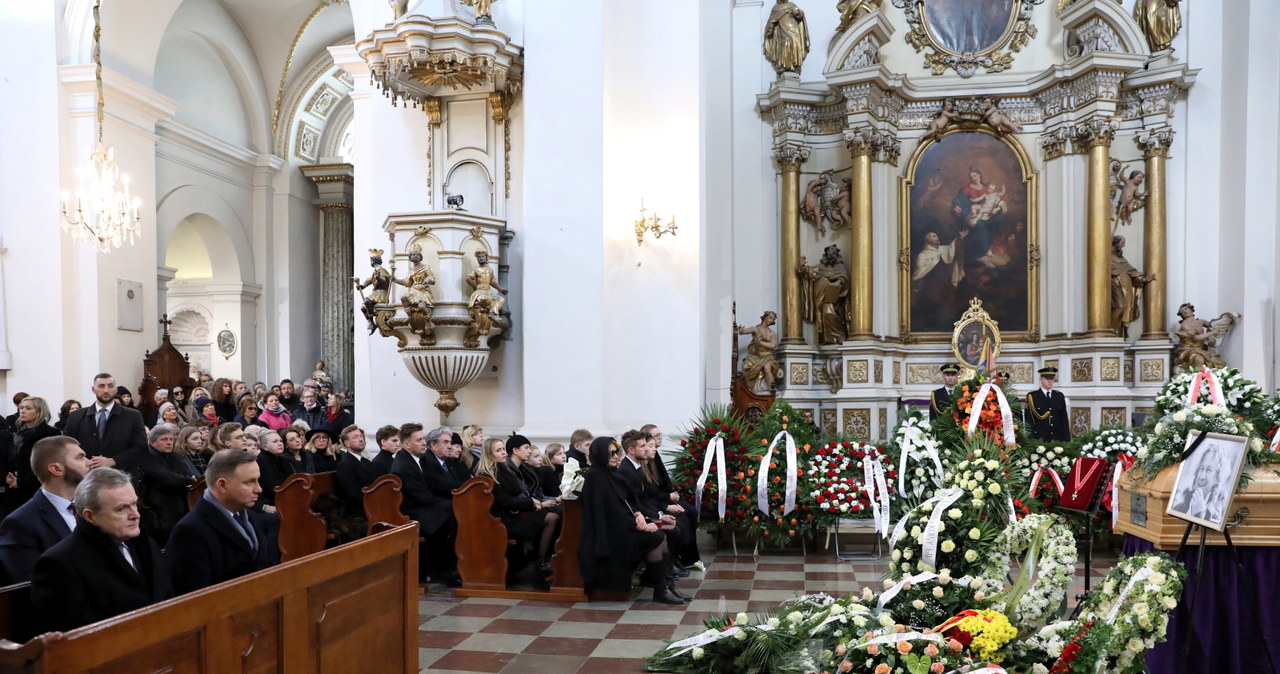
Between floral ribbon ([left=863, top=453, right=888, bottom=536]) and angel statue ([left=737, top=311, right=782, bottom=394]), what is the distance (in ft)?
18.6

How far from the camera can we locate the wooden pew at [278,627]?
8.14 ft

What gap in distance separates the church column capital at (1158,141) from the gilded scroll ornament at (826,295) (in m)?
4.87

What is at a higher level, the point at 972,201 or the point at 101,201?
the point at 972,201

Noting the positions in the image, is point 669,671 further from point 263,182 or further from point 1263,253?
point 263,182

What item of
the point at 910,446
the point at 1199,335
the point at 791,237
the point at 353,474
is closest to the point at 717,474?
the point at 910,446

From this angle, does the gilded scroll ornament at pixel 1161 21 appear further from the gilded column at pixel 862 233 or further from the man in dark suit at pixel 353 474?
the man in dark suit at pixel 353 474

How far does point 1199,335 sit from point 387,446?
11.8 m

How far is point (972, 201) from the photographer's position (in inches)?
597

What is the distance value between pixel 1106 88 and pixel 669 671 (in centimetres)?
1256

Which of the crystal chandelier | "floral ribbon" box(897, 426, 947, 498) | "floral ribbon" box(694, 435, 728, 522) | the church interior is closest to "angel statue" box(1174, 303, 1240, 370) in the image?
the church interior

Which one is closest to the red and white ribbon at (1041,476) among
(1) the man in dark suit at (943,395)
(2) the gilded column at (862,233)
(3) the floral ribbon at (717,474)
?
(1) the man in dark suit at (943,395)

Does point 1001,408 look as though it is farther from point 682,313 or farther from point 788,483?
point 682,313

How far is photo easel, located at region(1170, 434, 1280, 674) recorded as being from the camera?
4.07 meters

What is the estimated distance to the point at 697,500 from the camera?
28.3 ft
